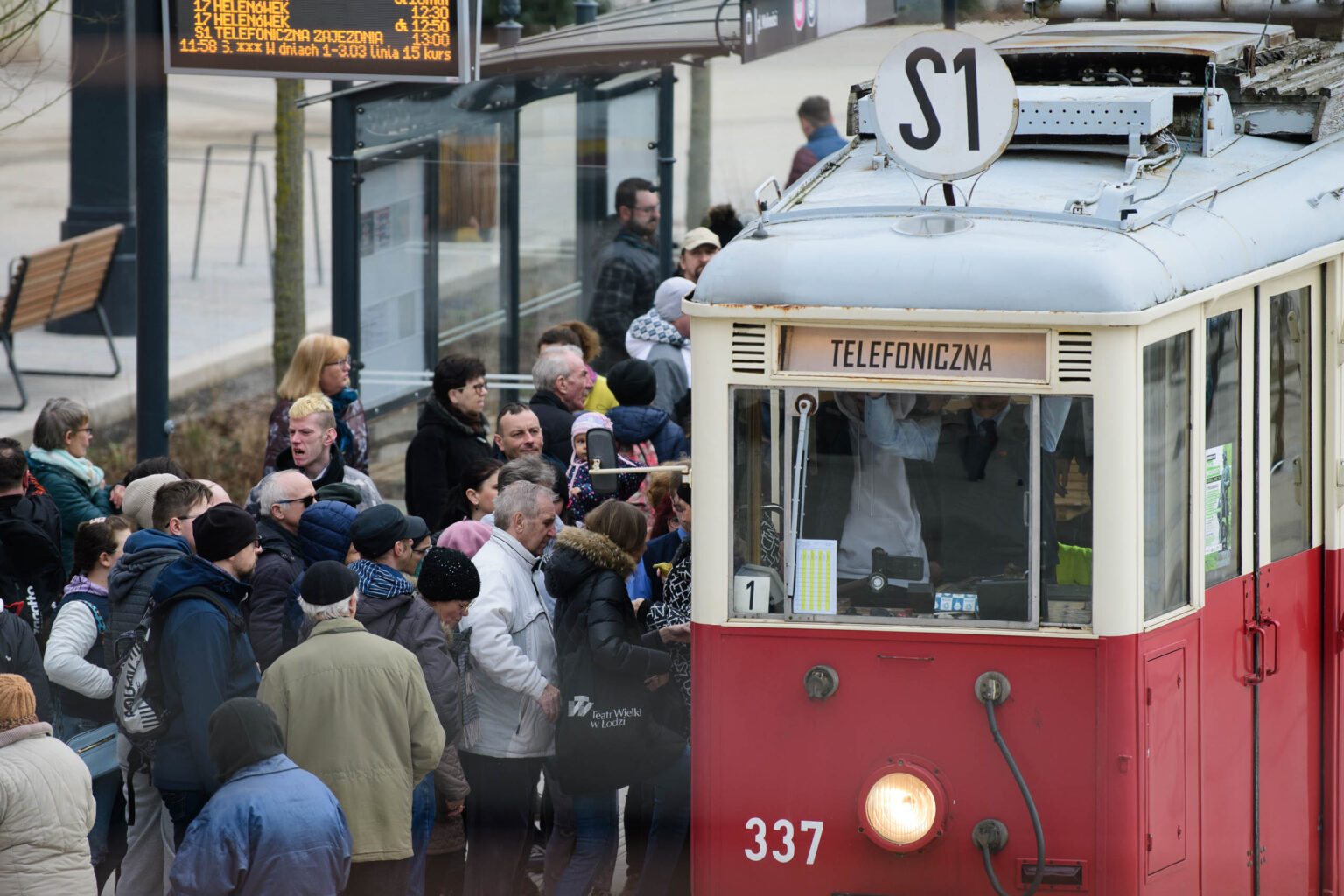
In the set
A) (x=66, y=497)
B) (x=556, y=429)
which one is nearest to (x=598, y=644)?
(x=556, y=429)

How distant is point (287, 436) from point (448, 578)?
2.13 metres

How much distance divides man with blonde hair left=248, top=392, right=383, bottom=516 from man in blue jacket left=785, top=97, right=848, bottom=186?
633 cm

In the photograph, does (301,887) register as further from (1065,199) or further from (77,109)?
(77,109)

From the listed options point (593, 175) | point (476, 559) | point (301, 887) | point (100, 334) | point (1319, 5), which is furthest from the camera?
point (100, 334)

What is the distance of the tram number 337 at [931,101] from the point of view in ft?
17.8

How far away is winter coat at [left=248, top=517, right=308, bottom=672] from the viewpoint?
658 cm

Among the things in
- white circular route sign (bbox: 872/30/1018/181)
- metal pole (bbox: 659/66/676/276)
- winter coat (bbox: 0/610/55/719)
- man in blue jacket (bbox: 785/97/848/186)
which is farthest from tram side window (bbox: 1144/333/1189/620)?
man in blue jacket (bbox: 785/97/848/186)

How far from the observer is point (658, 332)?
9680 millimetres

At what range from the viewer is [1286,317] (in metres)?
6.07

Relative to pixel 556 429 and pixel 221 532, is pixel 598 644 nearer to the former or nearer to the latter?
pixel 221 532

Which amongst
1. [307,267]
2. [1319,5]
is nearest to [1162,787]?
[1319,5]

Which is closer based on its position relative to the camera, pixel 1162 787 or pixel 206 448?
pixel 1162 787

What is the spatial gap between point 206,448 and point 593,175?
326 cm

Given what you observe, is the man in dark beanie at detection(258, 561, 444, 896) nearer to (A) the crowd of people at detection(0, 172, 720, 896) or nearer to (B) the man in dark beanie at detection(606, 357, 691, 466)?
(A) the crowd of people at detection(0, 172, 720, 896)
